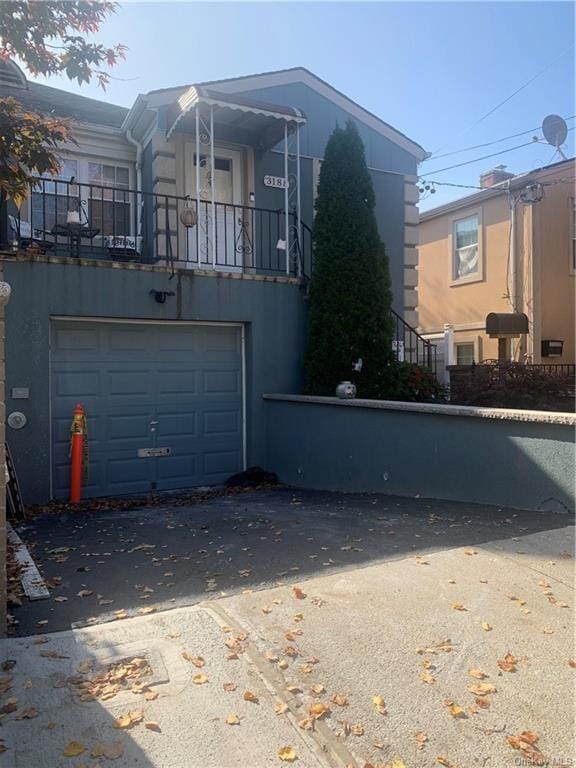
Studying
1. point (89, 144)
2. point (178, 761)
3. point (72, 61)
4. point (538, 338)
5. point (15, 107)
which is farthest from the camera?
point (538, 338)

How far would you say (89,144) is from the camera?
10.7m

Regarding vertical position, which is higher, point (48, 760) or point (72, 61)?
point (72, 61)

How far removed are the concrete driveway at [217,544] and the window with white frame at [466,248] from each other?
379 inches

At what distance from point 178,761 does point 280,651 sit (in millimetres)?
900

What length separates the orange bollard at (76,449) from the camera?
7.77 metres

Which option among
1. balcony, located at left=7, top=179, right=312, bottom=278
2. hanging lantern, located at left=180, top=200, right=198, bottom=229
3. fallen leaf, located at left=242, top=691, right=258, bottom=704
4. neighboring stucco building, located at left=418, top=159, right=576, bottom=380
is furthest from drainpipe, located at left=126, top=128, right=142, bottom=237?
fallen leaf, located at left=242, top=691, right=258, bottom=704

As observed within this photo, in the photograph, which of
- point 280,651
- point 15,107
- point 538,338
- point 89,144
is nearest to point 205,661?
point 280,651

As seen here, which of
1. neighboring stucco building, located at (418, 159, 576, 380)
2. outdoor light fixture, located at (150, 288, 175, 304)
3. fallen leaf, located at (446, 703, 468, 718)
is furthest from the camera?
neighboring stucco building, located at (418, 159, 576, 380)

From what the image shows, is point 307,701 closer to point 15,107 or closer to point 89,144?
point 15,107

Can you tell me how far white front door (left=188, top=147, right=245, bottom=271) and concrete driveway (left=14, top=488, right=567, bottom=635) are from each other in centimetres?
452

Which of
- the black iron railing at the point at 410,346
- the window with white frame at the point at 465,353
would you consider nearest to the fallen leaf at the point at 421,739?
the black iron railing at the point at 410,346

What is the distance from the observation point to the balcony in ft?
31.8

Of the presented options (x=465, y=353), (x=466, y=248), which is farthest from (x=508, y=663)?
(x=466, y=248)

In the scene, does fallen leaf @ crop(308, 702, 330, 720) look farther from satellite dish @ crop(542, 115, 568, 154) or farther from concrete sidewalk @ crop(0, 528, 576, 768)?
satellite dish @ crop(542, 115, 568, 154)
